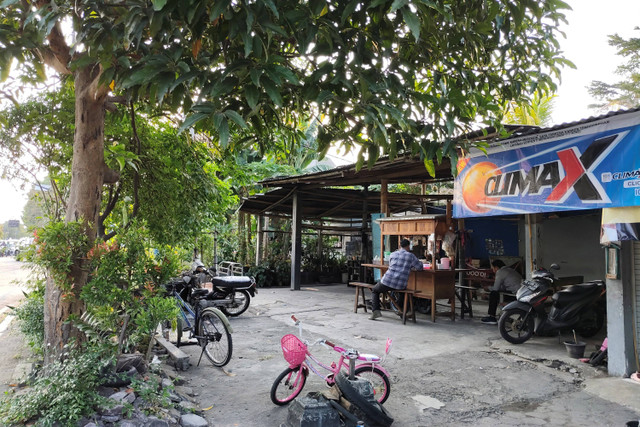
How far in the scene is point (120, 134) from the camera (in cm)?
523

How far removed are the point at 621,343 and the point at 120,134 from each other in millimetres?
6430

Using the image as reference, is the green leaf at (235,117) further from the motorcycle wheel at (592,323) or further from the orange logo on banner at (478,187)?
the motorcycle wheel at (592,323)

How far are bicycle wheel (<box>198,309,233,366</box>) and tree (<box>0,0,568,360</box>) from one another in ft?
6.14

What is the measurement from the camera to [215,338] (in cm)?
559

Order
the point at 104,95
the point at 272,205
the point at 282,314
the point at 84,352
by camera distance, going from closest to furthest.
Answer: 1. the point at 84,352
2. the point at 104,95
3. the point at 282,314
4. the point at 272,205

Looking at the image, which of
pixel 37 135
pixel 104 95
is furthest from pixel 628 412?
pixel 37 135

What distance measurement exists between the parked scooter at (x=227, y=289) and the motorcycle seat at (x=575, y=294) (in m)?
5.28

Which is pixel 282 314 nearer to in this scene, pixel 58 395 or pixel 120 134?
pixel 120 134

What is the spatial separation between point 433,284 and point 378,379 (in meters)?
4.16

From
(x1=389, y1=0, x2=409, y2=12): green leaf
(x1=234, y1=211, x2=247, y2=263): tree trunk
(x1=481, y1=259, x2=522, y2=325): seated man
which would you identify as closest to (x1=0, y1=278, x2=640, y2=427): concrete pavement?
(x1=481, y1=259, x2=522, y2=325): seated man

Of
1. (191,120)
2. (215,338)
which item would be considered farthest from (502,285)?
(191,120)

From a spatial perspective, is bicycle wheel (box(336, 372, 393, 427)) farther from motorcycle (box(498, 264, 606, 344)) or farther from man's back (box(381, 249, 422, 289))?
man's back (box(381, 249, 422, 289))

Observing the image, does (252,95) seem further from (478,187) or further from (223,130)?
(478,187)

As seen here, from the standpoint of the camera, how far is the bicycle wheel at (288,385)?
423cm
